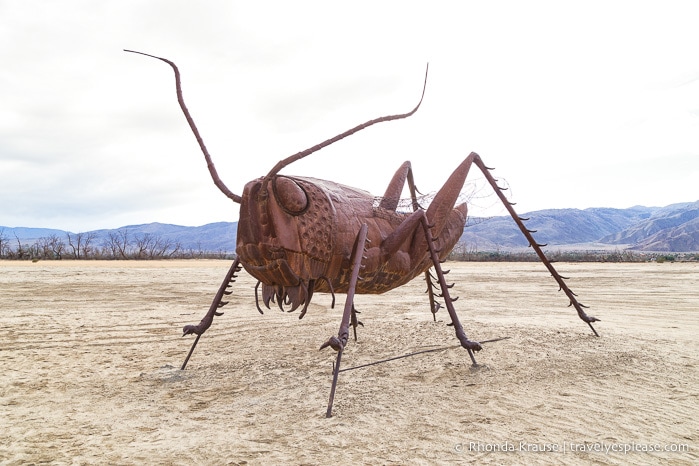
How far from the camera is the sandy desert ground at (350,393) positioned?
289 cm

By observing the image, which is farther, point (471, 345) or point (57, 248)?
point (57, 248)

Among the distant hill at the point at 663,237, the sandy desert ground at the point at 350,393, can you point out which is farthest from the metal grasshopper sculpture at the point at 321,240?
the distant hill at the point at 663,237

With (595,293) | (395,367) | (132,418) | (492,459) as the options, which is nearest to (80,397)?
(132,418)

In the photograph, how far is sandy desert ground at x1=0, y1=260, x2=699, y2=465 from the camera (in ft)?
9.48

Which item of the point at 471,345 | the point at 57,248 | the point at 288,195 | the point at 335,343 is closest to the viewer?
the point at 335,343

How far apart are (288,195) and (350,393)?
6.34 ft

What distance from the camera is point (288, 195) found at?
3672mm

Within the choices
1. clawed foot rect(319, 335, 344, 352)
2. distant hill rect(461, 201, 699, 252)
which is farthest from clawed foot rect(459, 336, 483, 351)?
distant hill rect(461, 201, 699, 252)

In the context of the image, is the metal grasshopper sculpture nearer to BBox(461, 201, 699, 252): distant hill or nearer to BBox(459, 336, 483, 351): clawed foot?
BBox(459, 336, 483, 351): clawed foot

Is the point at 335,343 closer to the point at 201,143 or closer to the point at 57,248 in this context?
the point at 201,143

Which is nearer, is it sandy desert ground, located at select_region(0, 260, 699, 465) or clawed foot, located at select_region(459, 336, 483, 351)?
sandy desert ground, located at select_region(0, 260, 699, 465)

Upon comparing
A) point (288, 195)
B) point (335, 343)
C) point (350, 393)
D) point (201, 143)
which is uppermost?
point (201, 143)

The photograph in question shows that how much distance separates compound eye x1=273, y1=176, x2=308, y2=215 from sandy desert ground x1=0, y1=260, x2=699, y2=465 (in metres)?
1.68

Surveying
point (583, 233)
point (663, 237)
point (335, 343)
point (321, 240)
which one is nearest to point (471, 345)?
point (335, 343)
